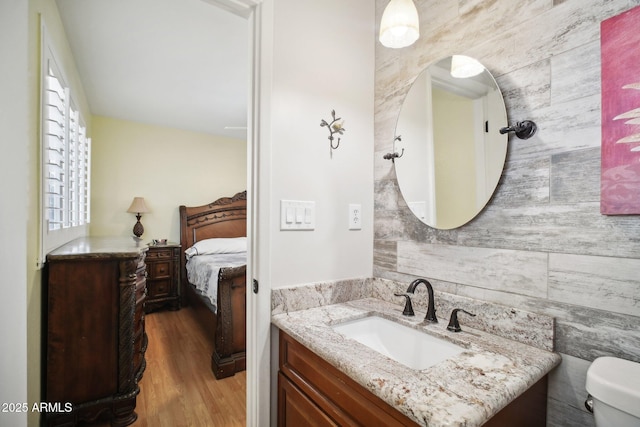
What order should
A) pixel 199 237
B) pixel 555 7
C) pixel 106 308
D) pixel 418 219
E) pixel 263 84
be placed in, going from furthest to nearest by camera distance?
pixel 199 237 < pixel 106 308 < pixel 418 219 < pixel 263 84 < pixel 555 7

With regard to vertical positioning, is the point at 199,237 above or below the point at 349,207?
below

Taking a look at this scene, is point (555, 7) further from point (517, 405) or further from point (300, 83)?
point (517, 405)

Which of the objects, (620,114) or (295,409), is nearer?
(620,114)

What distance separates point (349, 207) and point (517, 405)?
36.9 inches

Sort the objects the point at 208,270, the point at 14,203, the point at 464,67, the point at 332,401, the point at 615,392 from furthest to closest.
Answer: the point at 208,270 → the point at 14,203 → the point at 464,67 → the point at 332,401 → the point at 615,392

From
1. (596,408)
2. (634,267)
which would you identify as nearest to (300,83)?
(634,267)

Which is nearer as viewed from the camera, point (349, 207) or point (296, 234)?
point (296, 234)

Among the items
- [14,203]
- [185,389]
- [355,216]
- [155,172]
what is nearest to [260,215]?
[355,216]

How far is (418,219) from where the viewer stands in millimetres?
1282

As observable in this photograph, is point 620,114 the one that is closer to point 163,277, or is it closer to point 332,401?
point 332,401

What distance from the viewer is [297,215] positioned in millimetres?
1253

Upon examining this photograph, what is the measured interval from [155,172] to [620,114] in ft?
15.5

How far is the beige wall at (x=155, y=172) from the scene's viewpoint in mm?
3830

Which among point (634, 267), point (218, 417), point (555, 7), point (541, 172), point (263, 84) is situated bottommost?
point (218, 417)
